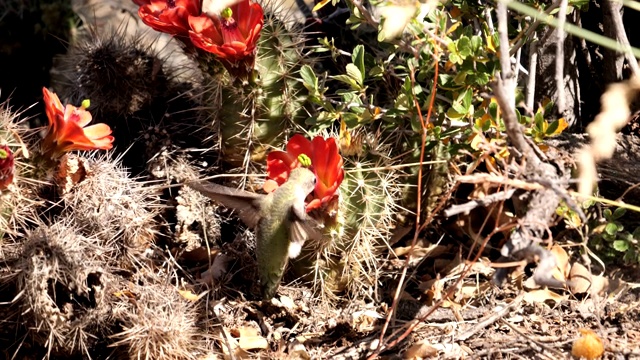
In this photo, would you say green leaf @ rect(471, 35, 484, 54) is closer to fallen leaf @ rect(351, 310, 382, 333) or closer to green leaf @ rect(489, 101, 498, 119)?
green leaf @ rect(489, 101, 498, 119)

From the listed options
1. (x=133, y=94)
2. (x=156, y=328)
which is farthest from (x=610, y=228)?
(x=133, y=94)

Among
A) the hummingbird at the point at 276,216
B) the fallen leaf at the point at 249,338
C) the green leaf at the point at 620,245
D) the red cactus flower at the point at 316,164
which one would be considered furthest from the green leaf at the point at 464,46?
the fallen leaf at the point at 249,338

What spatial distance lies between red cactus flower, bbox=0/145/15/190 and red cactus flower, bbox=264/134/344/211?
29.1 inches

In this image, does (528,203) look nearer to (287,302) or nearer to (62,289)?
(287,302)

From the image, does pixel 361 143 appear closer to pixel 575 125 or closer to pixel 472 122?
pixel 472 122

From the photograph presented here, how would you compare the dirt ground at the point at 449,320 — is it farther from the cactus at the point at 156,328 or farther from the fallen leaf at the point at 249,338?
the cactus at the point at 156,328

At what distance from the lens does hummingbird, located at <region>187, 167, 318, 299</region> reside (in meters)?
2.46

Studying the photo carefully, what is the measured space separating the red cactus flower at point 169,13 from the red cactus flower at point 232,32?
0.06 meters

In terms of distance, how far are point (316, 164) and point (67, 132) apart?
2.46ft

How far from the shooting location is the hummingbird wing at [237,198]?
2.48m

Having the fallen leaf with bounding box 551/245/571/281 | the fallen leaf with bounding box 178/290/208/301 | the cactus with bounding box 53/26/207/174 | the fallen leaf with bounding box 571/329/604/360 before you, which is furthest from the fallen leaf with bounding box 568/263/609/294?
the cactus with bounding box 53/26/207/174

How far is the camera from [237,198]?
8.27 ft

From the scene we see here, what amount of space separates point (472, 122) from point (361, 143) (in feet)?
1.17

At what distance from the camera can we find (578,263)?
2.76 metres
